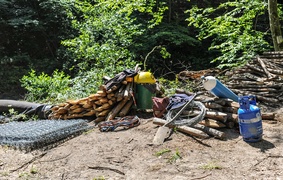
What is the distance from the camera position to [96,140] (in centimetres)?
425

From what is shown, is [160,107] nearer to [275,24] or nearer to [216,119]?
[216,119]

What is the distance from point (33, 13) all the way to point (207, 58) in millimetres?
7464

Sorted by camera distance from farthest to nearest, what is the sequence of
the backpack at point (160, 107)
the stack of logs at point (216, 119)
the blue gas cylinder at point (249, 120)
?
the backpack at point (160, 107)
the stack of logs at point (216, 119)
the blue gas cylinder at point (249, 120)

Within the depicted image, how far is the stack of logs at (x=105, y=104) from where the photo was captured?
5.15 m

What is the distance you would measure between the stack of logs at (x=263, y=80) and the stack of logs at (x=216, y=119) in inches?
42.9

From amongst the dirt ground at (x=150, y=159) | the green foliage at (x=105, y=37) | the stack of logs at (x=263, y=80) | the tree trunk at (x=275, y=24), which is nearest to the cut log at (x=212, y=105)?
the dirt ground at (x=150, y=159)

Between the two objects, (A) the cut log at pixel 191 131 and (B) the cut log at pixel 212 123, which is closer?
(A) the cut log at pixel 191 131

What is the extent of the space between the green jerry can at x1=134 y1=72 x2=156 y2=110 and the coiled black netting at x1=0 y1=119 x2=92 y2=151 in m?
1.07

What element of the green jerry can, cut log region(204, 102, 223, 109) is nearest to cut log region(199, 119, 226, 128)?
cut log region(204, 102, 223, 109)

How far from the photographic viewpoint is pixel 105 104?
5242mm

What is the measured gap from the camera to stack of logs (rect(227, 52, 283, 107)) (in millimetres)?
5348

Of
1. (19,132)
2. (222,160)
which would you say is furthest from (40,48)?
(222,160)

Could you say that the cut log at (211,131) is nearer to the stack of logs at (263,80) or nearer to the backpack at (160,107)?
the backpack at (160,107)

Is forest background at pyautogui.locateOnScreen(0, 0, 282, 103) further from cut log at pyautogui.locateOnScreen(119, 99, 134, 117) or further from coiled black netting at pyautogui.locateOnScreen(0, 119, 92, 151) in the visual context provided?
coiled black netting at pyautogui.locateOnScreen(0, 119, 92, 151)
